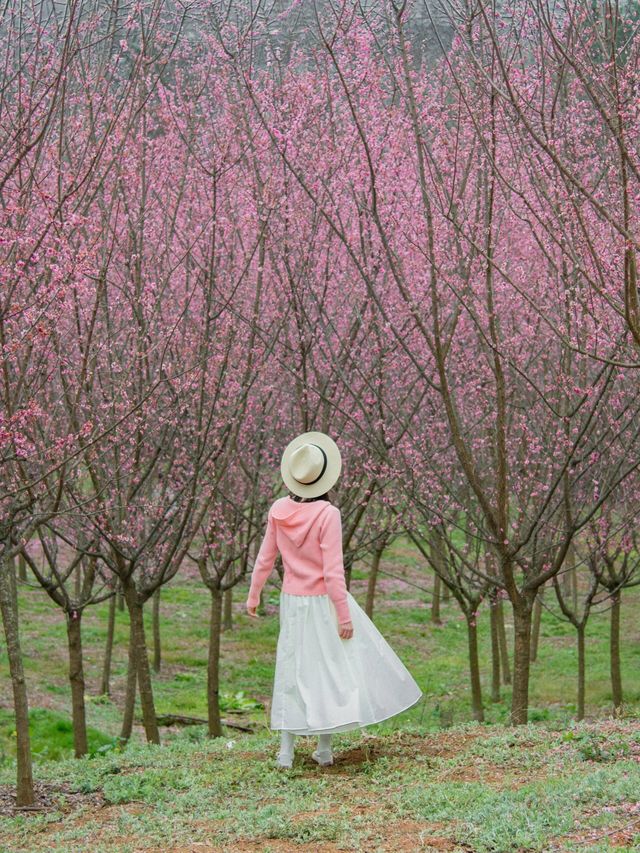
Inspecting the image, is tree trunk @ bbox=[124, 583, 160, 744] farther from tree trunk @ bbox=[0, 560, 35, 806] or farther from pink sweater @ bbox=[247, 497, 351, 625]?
pink sweater @ bbox=[247, 497, 351, 625]

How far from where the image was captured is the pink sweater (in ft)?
20.5

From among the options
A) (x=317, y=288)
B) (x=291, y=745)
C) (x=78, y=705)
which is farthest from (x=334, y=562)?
(x=317, y=288)

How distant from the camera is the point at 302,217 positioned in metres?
9.66

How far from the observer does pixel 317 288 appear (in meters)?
10.5

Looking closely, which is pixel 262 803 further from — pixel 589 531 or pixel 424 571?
pixel 424 571

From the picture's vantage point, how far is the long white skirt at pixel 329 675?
6.11 m

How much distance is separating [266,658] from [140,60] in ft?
40.3

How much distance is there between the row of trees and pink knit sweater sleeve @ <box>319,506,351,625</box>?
1294 millimetres

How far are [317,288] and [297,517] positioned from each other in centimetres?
458

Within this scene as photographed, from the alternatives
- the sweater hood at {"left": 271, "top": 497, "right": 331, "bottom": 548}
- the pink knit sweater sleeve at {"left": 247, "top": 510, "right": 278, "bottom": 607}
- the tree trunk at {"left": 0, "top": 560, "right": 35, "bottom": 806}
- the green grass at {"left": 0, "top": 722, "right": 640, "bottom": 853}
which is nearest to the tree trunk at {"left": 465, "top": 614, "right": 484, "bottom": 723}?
the green grass at {"left": 0, "top": 722, "right": 640, "bottom": 853}

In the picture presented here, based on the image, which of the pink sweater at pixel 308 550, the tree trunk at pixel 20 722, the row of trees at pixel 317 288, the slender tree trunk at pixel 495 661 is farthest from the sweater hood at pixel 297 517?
the slender tree trunk at pixel 495 661

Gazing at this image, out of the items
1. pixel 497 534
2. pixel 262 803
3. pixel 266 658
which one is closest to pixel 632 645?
pixel 266 658

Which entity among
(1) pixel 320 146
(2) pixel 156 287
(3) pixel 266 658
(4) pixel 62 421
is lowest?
(3) pixel 266 658

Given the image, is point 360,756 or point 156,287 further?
point 156,287
